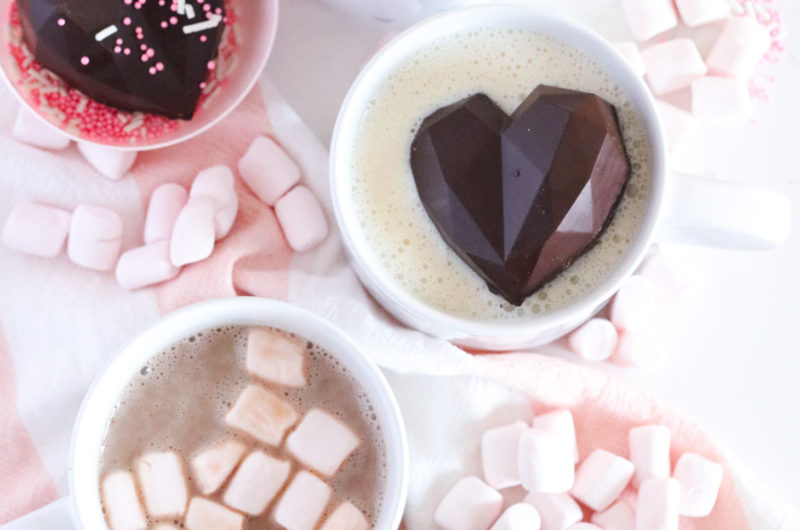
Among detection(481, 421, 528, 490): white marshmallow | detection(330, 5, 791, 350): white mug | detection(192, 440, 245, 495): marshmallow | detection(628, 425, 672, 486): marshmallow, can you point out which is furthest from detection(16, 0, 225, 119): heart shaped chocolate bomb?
detection(628, 425, 672, 486): marshmallow

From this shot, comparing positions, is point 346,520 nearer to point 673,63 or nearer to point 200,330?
point 200,330

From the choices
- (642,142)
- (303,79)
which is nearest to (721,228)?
(642,142)

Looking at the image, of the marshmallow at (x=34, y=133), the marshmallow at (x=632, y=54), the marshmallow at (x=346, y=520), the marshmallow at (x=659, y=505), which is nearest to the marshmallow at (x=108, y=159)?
the marshmallow at (x=34, y=133)

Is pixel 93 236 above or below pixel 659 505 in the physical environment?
above

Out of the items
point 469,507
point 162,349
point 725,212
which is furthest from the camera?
point 469,507

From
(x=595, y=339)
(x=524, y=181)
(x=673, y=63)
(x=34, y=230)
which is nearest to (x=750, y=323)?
(x=595, y=339)

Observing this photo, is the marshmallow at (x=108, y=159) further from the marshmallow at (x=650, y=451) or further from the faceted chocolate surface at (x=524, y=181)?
the marshmallow at (x=650, y=451)

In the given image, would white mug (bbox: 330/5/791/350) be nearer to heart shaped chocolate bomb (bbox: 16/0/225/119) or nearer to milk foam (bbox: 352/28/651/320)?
milk foam (bbox: 352/28/651/320)
